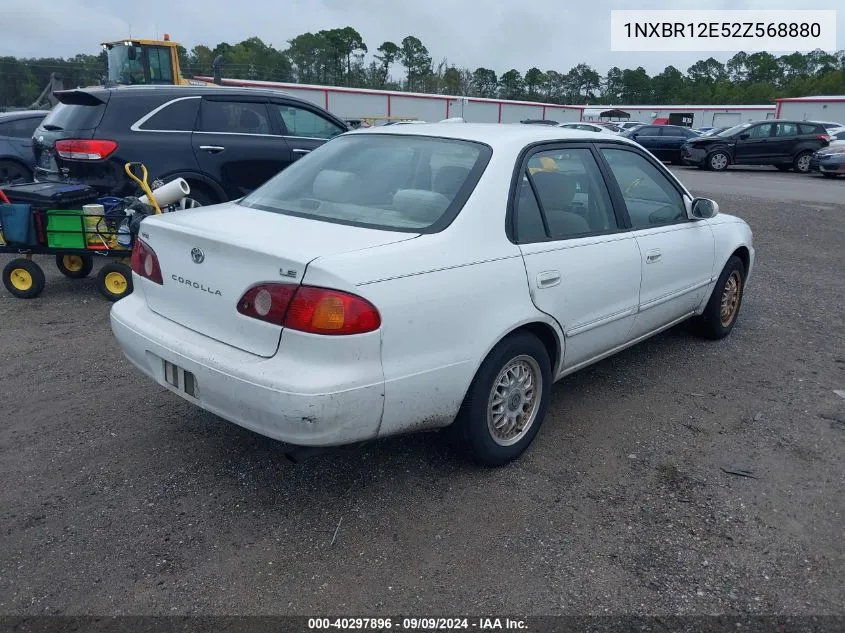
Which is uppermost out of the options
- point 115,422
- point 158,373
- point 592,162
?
point 592,162

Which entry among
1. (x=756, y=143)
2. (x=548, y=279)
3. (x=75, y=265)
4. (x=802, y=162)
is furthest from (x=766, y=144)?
(x=548, y=279)

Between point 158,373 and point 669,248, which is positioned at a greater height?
point 669,248

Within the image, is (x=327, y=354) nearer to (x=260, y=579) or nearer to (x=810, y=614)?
(x=260, y=579)

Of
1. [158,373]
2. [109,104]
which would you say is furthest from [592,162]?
[109,104]

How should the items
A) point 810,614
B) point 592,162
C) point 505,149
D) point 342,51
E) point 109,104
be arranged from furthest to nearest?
point 342,51
point 109,104
point 592,162
point 505,149
point 810,614

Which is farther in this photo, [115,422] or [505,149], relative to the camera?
[115,422]

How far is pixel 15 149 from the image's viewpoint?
10.9m

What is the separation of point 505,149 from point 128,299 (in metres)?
2.05

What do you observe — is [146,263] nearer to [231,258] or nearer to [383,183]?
[231,258]

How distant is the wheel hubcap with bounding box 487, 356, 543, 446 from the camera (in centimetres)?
336

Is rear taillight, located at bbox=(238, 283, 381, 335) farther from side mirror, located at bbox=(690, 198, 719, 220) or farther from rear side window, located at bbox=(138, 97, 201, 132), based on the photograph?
rear side window, located at bbox=(138, 97, 201, 132)

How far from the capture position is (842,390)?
181 inches

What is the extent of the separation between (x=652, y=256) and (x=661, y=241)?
7.2 inches

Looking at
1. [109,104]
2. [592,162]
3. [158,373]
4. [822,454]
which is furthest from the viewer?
[109,104]
